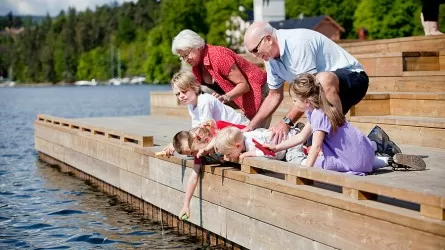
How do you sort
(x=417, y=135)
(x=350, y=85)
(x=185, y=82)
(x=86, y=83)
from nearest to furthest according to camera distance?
(x=350, y=85), (x=185, y=82), (x=417, y=135), (x=86, y=83)

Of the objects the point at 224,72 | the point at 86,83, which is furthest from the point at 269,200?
the point at 86,83

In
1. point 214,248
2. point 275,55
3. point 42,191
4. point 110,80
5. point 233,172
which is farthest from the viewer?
point 110,80

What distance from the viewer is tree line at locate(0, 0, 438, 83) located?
79.8 meters

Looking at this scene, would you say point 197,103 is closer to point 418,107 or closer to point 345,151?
point 345,151

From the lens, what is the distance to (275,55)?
6.75 metres

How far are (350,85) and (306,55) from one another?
0.47m

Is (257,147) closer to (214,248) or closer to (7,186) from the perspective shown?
(214,248)

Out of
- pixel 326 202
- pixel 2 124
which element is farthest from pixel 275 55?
pixel 2 124

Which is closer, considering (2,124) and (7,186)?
(7,186)

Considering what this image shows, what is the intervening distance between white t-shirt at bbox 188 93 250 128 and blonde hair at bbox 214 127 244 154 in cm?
57

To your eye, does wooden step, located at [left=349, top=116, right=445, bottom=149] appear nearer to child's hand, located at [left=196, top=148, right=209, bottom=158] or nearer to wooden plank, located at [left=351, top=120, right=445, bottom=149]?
wooden plank, located at [left=351, top=120, right=445, bottom=149]

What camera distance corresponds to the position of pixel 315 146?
6.26 meters

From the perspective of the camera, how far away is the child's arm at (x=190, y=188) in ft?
24.7

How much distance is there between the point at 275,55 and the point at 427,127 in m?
2.46
